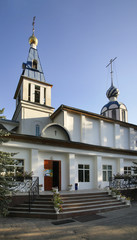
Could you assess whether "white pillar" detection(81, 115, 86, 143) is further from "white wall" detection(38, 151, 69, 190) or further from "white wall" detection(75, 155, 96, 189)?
"white wall" detection(38, 151, 69, 190)

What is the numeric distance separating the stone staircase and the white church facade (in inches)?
122

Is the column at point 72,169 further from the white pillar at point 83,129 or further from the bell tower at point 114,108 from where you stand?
the bell tower at point 114,108

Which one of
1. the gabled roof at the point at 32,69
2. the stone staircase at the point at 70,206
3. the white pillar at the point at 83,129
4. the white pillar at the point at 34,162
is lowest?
the stone staircase at the point at 70,206

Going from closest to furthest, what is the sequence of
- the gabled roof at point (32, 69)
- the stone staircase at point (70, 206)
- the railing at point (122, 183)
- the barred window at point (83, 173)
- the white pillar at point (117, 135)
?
the stone staircase at point (70, 206) < the railing at point (122, 183) < the barred window at point (83, 173) < the white pillar at point (117, 135) < the gabled roof at point (32, 69)

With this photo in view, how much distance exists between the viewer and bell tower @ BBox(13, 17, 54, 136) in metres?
20.2

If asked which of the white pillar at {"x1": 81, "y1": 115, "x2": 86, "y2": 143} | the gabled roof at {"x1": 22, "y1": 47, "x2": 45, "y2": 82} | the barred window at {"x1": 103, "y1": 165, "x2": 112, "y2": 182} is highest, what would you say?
the gabled roof at {"x1": 22, "y1": 47, "x2": 45, "y2": 82}

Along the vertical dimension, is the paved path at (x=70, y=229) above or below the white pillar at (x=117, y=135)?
below

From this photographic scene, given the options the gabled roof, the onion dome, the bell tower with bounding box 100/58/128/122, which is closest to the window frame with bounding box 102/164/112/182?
the gabled roof

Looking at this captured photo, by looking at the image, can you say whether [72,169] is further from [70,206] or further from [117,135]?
[117,135]

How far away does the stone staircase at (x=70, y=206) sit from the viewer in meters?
8.86

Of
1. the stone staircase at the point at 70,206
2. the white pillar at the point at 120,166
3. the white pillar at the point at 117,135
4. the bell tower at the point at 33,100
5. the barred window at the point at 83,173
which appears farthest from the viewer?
the white pillar at the point at 117,135

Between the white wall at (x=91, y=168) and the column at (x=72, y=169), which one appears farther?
the white wall at (x=91, y=168)

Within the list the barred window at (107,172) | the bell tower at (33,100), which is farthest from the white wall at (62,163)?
the bell tower at (33,100)

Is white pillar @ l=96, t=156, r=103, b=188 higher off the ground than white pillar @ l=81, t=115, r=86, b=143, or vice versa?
white pillar @ l=81, t=115, r=86, b=143
